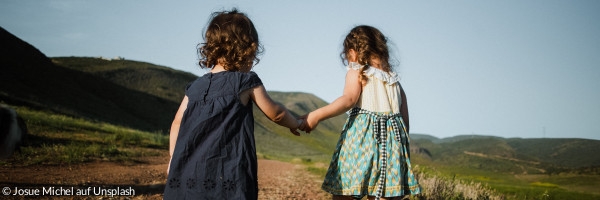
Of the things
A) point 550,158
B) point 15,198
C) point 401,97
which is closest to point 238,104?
point 401,97

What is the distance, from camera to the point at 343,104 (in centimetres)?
277

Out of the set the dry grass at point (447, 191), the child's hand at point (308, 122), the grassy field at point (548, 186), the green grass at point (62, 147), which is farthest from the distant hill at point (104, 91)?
the child's hand at point (308, 122)

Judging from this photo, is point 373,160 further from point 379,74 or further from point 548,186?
point 548,186

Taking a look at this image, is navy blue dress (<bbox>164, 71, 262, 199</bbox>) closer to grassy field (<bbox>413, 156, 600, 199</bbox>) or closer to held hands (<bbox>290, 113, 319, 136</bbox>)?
held hands (<bbox>290, 113, 319, 136</bbox>)

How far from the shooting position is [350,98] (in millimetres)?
2840

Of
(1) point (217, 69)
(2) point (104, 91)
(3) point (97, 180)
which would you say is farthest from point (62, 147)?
(2) point (104, 91)

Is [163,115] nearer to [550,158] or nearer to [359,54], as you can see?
[550,158]

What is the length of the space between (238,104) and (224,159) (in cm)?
38

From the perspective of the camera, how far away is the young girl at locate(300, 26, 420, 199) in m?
2.63

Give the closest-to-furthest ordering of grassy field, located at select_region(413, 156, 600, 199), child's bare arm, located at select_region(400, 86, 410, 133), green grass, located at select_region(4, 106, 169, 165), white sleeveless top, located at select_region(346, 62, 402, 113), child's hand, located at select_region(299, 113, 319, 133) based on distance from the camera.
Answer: child's hand, located at select_region(299, 113, 319, 133) < white sleeveless top, located at select_region(346, 62, 402, 113) < child's bare arm, located at select_region(400, 86, 410, 133) < grassy field, located at select_region(413, 156, 600, 199) < green grass, located at select_region(4, 106, 169, 165)

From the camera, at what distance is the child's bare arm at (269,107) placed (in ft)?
7.95

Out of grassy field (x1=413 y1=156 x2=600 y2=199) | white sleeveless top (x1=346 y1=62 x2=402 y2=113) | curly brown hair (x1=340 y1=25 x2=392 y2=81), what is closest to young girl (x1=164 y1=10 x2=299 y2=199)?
white sleeveless top (x1=346 y1=62 x2=402 y2=113)

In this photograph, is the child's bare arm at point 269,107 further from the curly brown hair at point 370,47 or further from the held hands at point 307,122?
the curly brown hair at point 370,47

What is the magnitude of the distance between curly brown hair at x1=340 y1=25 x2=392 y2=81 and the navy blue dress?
103cm
